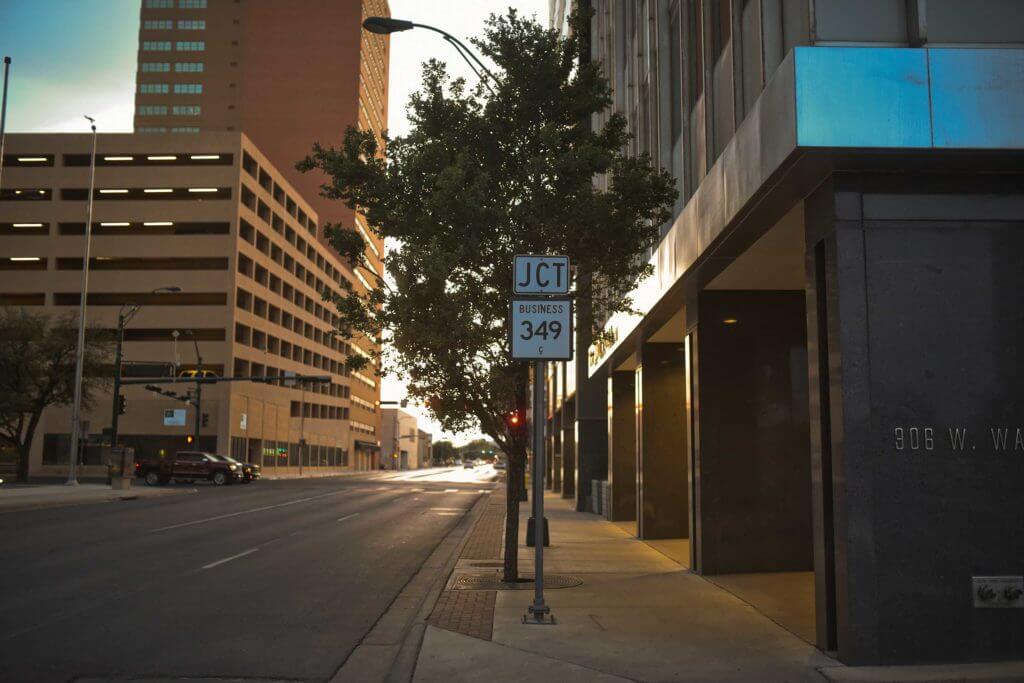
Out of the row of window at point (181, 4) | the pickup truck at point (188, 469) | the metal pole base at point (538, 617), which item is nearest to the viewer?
the metal pole base at point (538, 617)

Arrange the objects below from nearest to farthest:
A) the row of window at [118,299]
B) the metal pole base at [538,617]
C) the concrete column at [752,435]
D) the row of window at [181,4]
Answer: the metal pole base at [538,617] < the concrete column at [752,435] < the row of window at [118,299] < the row of window at [181,4]

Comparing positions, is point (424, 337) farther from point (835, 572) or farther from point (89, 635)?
point (835, 572)

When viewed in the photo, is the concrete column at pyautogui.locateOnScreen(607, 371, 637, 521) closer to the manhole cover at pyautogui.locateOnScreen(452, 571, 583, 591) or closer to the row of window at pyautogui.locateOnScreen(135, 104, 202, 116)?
the manhole cover at pyautogui.locateOnScreen(452, 571, 583, 591)

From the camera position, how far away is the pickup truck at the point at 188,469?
150ft

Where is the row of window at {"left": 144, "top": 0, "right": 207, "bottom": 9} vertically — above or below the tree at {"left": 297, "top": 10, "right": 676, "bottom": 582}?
above

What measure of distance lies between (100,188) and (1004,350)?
74.6m

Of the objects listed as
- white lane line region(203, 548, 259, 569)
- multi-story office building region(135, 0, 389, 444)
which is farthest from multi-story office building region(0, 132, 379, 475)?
white lane line region(203, 548, 259, 569)

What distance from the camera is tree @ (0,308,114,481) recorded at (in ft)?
150

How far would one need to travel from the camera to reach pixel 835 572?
7.16 metres

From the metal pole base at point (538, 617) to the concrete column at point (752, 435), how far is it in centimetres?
437

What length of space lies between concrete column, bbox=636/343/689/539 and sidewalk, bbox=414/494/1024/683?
5175 mm

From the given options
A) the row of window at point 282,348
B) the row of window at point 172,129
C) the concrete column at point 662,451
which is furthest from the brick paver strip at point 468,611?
the row of window at point 172,129

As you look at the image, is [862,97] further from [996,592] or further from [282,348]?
[282,348]

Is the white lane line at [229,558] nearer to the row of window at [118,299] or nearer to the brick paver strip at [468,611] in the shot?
the brick paver strip at [468,611]
